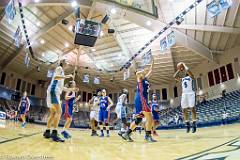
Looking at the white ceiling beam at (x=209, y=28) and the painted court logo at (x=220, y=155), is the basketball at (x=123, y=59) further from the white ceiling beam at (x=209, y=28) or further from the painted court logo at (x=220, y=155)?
the painted court logo at (x=220, y=155)

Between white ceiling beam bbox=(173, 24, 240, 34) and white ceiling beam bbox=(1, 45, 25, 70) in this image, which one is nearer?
white ceiling beam bbox=(173, 24, 240, 34)

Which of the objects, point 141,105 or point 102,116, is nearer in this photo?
point 141,105

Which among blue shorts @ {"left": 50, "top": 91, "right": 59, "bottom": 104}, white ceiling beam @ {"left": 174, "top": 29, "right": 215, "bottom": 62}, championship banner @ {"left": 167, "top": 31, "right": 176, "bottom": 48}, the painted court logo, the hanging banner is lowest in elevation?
the painted court logo

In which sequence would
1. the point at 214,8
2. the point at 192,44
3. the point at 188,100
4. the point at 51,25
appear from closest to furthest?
the point at 188,100 → the point at 214,8 → the point at 51,25 → the point at 192,44

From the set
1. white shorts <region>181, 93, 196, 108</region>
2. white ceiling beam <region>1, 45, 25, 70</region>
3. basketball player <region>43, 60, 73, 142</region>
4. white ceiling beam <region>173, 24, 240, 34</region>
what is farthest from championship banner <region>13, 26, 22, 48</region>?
white shorts <region>181, 93, 196, 108</region>

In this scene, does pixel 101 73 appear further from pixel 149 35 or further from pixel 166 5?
pixel 166 5

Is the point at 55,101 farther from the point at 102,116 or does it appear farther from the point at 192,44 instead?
the point at 192,44

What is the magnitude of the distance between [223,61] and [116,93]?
17.4 meters

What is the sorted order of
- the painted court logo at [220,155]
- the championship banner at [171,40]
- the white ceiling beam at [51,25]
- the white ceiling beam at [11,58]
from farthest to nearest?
the white ceiling beam at [11,58], the white ceiling beam at [51,25], the championship banner at [171,40], the painted court logo at [220,155]

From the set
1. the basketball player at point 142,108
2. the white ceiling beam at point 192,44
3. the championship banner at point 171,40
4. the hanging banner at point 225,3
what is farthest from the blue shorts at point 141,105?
the white ceiling beam at point 192,44

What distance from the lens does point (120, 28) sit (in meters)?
17.7

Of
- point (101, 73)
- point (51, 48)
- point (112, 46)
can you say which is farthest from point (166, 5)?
point (101, 73)

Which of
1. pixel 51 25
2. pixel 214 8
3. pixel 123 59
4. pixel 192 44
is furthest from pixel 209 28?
pixel 51 25

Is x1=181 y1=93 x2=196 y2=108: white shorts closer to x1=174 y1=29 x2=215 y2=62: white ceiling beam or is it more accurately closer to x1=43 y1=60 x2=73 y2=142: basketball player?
x1=43 y1=60 x2=73 y2=142: basketball player
